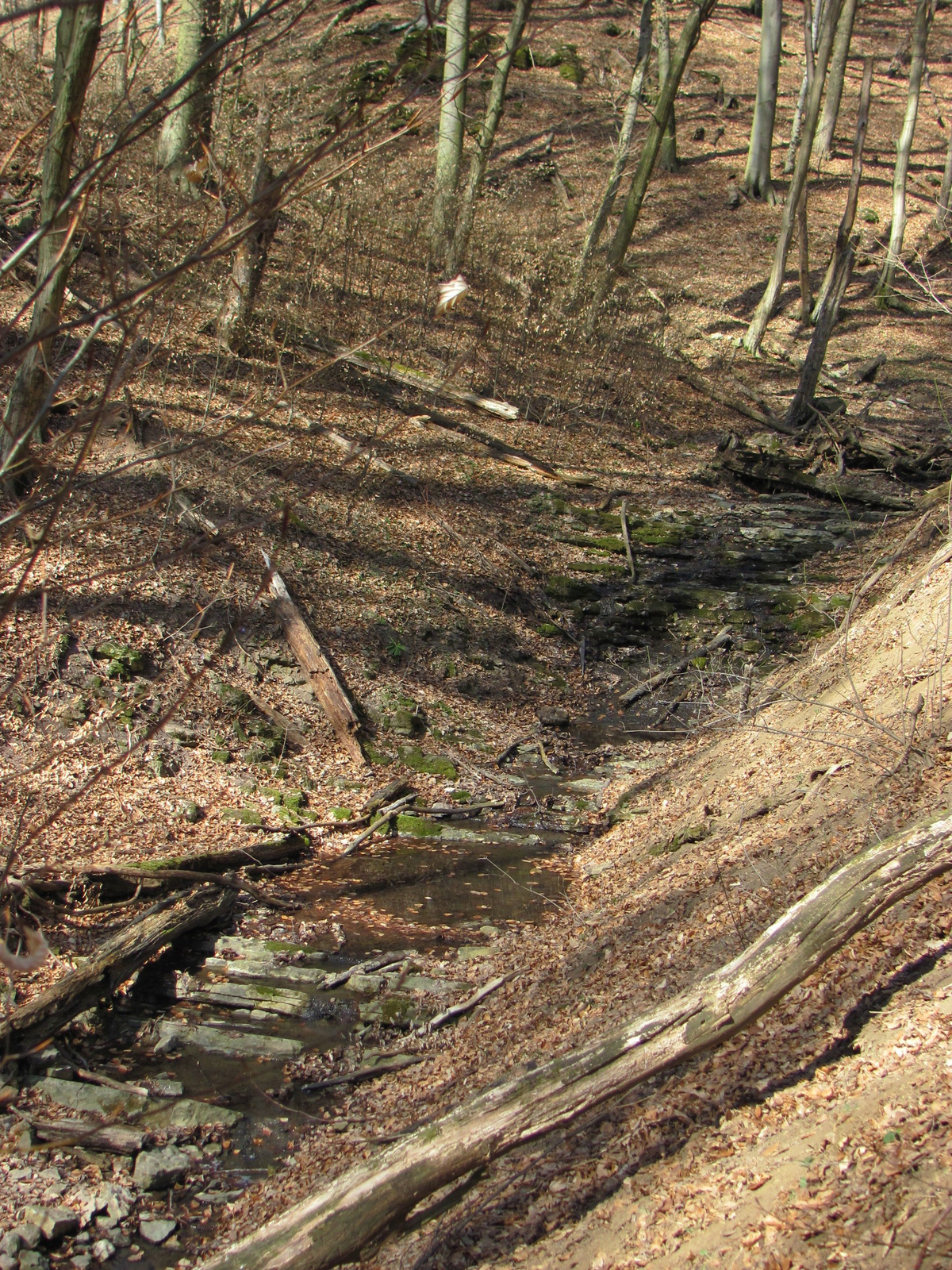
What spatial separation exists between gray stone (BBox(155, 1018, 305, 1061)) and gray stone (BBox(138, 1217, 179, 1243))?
3.94 ft

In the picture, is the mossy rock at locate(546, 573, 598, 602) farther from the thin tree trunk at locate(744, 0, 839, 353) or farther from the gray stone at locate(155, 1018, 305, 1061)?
the thin tree trunk at locate(744, 0, 839, 353)

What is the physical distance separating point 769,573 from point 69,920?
10042mm

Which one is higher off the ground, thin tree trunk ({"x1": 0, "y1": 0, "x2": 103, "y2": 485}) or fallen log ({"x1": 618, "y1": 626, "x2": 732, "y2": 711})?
thin tree trunk ({"x1": 0, "y1": 0, "x2": 103, "y2": 485})

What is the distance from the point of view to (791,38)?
37312mm

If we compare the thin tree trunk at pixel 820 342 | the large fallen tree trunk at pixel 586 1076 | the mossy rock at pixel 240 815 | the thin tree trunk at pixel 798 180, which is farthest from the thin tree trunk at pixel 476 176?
the large fallen tree trunk at pixel 586 1076

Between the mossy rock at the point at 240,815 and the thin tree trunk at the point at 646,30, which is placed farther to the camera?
the thin tree trunk at the point at 646,30

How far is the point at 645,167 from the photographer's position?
19.4 meters

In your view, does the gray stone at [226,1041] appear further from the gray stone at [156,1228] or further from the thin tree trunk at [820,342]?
the thin tree trunk at [820,342]

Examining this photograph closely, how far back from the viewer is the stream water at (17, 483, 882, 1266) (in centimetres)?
533

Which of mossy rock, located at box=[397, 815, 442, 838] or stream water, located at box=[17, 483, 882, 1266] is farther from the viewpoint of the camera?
mossy rock, located at box=[397, 815, 442, 838]

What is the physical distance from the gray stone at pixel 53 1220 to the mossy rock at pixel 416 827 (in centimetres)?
440

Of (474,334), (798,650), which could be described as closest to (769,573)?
(798,650)

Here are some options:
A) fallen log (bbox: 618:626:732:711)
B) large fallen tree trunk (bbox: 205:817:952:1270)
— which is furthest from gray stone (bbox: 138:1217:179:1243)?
fallen log (bbox: 618:626:732:711)

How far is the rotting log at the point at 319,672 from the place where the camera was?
370 inches
